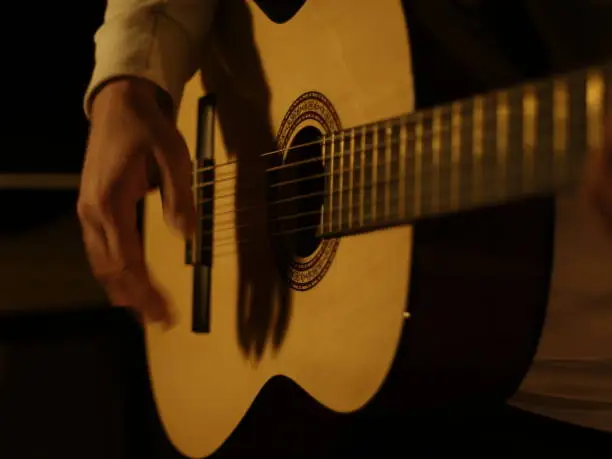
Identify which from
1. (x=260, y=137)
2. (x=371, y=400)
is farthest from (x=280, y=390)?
(x=260, y=137)

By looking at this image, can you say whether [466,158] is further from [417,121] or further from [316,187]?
[316,187]

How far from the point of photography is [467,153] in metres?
0.50

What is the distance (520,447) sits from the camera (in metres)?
0.68

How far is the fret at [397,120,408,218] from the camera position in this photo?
21.8 inches

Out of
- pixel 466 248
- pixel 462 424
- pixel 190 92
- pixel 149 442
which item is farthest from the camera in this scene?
pixel 149 442

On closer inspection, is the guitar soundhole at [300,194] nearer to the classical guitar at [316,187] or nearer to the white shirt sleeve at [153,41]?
the classical guitar at [316,187]

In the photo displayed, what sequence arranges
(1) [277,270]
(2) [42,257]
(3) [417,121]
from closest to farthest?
(3) [417,121]
(1) [277,270]
(2) [42,257]

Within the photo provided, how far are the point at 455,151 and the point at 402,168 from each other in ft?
0.19

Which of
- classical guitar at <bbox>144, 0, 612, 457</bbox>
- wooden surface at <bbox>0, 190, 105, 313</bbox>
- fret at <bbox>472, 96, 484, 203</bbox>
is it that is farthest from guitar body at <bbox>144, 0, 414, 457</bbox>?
wooden surface at <bbox>0, 190, 105, 313</bbox>

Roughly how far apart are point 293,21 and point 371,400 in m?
0.41

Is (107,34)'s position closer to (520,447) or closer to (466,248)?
(466,248)

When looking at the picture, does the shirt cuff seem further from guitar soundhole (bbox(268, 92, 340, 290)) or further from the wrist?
guitar soundhole (bbox(268, 92, 340, 290))

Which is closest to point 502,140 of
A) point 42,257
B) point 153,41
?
point 153,41

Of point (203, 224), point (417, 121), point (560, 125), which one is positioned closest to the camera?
point (560, 125)
